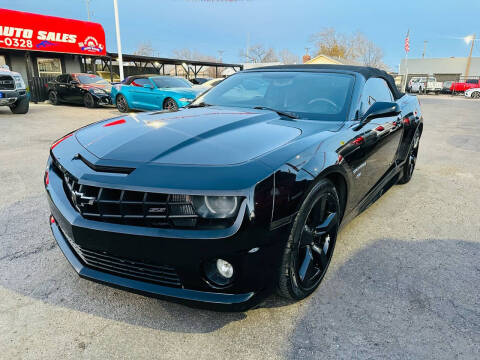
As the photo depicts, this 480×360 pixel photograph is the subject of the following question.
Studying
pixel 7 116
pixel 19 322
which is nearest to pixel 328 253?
pixel 19 322

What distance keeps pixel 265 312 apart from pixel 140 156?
1101 millimetres

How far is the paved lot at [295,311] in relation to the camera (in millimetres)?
1692

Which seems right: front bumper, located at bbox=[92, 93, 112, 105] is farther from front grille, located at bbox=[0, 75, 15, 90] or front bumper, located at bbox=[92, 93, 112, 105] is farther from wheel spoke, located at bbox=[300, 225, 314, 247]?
wheel spoke, located at bbox=[300, 225, 314, 247]

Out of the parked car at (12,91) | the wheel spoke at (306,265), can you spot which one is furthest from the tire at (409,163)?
the parked car at (12,91)

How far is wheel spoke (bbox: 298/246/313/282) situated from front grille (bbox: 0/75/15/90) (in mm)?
11214

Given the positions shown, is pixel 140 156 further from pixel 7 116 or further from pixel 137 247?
pixel 7 116

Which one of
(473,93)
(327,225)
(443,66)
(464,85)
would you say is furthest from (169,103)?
(443,66)

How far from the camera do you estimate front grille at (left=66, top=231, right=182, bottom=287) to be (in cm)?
163

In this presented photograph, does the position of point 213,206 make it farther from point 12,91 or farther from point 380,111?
point 12,91

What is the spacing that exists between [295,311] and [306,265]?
10.7 inches

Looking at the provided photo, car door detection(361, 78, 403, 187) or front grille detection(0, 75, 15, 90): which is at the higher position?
car door detection(361, 78, 403, 187)

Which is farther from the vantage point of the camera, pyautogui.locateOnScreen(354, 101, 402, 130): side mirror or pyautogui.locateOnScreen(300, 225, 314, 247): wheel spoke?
pyautogui.locateOnScreen(354, 101, 402, 130): side mirror

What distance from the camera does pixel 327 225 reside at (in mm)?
2096

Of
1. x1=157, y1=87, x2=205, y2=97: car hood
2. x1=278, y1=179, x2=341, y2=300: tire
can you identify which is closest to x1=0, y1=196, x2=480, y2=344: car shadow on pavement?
x1=278, y1=179, x2=341, y2=300: tire
